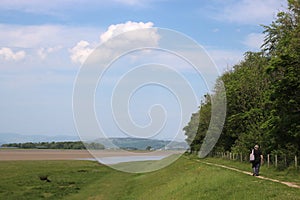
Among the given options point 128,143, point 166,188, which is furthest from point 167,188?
point 128,143

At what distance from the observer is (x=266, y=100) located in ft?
140

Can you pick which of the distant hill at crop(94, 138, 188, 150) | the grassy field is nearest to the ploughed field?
the grassy field

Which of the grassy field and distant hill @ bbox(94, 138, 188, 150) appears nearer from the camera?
the grassy field

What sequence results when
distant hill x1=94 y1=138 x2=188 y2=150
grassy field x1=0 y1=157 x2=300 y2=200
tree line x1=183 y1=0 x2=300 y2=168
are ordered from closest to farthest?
1. grassy field x1=0 y1=157 x2=300 y2=200
2. tree line x1=183 y1=0 x2=300 y2=168
3. distant hill x1=94 y1=138 x2=188 y2=150

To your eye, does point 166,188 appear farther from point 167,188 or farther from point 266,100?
point 266,100

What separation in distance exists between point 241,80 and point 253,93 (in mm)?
3418

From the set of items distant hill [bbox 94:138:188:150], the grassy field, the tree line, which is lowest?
the grassy field

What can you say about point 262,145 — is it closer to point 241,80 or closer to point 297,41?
point 297,41

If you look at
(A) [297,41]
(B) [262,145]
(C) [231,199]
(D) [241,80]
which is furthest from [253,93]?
(C) [231,199]

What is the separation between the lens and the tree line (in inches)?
1385

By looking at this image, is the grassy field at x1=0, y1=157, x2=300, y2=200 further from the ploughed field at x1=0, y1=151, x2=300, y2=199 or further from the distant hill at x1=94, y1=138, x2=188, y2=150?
the distant hill at x1=94, y1=138, x2=188, y2=150

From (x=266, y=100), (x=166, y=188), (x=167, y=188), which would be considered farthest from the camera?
(x=266, y=100)

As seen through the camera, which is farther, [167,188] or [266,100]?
[266,100]

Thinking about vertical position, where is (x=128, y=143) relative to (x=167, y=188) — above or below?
above
